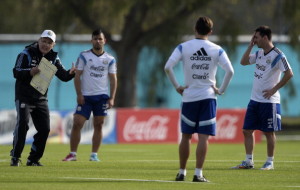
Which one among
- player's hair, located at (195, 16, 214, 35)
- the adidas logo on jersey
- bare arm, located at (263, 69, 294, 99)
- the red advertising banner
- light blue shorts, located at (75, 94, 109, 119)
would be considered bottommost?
the red advertising banner

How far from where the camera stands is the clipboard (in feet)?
47.6

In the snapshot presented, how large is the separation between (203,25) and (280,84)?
9.93 ft

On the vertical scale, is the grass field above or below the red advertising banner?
below

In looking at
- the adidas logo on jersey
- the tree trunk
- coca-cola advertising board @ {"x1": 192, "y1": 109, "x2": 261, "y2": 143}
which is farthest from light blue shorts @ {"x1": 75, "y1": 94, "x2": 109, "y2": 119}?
the tree trunk

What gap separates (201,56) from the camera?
40.5 ft

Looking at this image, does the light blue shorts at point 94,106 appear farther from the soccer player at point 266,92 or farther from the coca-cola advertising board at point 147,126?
the coca-cola advertising board at point 147,126

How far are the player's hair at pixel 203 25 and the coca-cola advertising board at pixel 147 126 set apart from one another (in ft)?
57.4

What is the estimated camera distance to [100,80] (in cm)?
1722

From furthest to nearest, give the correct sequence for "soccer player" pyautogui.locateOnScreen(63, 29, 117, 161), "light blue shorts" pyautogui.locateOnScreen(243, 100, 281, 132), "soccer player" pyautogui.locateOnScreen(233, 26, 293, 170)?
"soccer player" pyautogui.locateOnScreen(63, 29, 117, 161) → "light blue shorts" pyautogui.locateOnScreen(243, 100, 281, 132) → "soccer player" pyautogui.locateOnScreen(233, 26, 293, 170)

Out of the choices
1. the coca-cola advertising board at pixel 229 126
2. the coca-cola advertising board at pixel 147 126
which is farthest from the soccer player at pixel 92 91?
the coca-cola advertising board at pixel 229 126

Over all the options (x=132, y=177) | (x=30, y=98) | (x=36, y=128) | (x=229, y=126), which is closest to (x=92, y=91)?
(x=36, y=128)

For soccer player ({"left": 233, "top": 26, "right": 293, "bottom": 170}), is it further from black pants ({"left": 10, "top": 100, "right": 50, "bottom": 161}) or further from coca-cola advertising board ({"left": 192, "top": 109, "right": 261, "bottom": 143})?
coca-cola advertising board ({"left": 192, "top": 109, "right": 261, "bottom": 143})

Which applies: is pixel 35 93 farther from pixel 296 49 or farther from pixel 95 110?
pixel 296 49

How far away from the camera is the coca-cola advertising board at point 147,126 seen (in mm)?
29859
